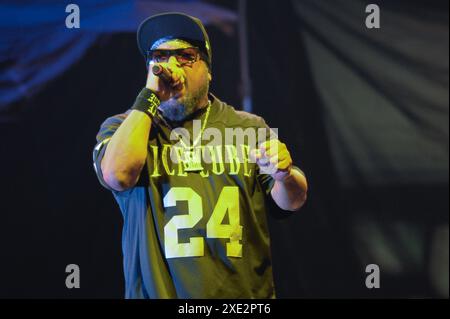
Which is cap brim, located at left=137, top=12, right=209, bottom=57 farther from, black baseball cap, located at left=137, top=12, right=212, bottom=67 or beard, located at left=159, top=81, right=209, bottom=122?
beard, located at left=159, top=81, right=209, bottom=122

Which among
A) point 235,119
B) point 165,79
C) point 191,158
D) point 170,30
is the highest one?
point 170,30

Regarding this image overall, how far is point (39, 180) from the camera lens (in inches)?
113

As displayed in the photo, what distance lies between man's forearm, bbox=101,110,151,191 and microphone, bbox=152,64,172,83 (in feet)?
0.42

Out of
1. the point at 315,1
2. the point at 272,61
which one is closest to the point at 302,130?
the point at 272,61

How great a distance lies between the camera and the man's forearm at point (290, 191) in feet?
6.14

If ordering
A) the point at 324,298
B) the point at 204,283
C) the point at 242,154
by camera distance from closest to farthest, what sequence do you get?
the point at 204,283
the point at 242,154
the point at 324,298

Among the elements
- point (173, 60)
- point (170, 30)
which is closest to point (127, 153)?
point (173, 60)

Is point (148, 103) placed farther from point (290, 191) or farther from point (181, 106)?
point (290, 191)

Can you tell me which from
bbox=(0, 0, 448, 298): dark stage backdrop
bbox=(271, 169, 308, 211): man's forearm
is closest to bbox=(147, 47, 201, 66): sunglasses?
bbox=(271, 169, 308, 211): man's forearm

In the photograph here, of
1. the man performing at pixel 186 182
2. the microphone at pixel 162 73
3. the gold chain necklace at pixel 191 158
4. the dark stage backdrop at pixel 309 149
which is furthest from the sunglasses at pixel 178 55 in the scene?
the dark stage backdrop at pixel 309 149

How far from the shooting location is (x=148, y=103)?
1.81 m

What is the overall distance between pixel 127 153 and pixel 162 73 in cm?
26
